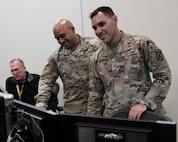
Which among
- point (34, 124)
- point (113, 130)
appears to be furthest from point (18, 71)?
point (113, 130)

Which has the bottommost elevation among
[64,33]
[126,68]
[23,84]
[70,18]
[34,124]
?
[23,84]

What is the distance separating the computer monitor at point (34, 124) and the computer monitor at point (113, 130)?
1.7 inches

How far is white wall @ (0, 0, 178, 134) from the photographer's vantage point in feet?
9.91

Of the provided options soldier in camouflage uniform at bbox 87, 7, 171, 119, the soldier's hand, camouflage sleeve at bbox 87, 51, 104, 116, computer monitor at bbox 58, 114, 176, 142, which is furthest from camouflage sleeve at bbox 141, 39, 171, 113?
computer monitor at bbox 58, 114, 176, 142

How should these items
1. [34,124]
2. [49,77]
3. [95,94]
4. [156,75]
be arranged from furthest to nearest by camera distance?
1. [49,77]
2. [95,94]
3. [156,75]
4. [34,124]

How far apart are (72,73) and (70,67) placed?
0.19 ft

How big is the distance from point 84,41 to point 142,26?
0.81 m

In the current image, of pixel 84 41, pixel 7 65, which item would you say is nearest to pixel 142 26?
pixel 84 41

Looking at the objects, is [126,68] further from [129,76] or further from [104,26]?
[104,26]

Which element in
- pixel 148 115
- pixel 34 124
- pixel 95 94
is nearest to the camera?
pixel 34 124

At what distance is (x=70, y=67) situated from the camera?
2.58m

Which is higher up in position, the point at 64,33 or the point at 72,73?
the point at 64,33

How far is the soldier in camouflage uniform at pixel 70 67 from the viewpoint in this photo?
2523mm

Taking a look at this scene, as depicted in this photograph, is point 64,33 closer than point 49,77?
Yes
